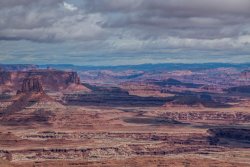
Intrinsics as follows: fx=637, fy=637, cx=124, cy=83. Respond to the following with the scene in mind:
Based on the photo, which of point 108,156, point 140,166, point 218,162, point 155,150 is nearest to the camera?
point 140,166

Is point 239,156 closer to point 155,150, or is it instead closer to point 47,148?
point 155,150

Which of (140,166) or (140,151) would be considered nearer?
(140,166)

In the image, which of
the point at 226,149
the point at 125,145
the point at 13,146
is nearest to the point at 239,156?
the point at 226,149

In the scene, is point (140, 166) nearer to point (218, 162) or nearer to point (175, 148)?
point (218, 162)

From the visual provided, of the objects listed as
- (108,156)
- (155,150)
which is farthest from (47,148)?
(155,150)

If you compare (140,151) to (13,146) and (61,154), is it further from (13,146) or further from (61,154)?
(13,146)

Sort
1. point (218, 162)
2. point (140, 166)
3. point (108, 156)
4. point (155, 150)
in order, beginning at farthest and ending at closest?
point (155, 150) → point (108, 156) → point (218, 162) → point (140, 166)

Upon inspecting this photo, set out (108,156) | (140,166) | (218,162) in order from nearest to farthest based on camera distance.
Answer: (140,166) < (218,162) < (108,156)

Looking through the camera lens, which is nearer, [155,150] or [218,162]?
[218,162]
